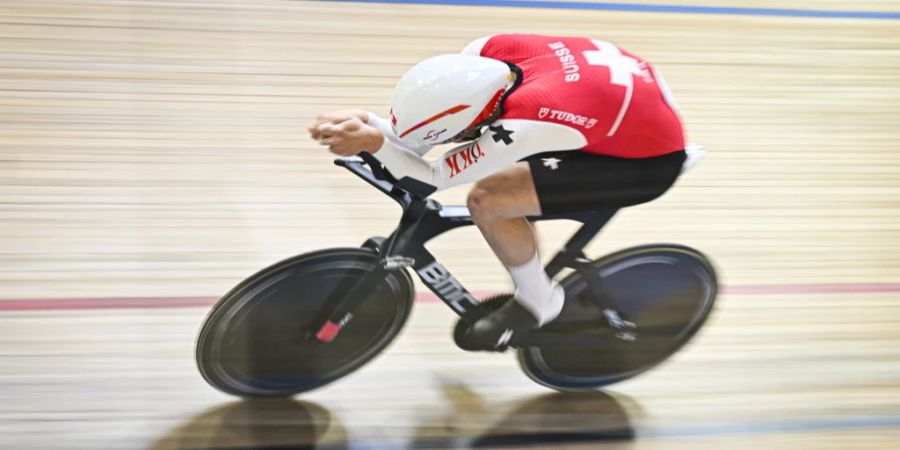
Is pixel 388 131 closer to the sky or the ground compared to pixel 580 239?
closer to the sky

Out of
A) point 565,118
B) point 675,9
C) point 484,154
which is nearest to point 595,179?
point 565,118

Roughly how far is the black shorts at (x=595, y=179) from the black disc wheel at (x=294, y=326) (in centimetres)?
43

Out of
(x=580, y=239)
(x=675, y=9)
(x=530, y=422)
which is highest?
(x=580, y=239)

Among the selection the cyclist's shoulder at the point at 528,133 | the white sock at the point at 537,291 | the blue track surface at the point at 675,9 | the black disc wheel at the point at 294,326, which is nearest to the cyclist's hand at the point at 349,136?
the cyclist's shoulder at the point at 528,133

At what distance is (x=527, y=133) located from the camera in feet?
7.02

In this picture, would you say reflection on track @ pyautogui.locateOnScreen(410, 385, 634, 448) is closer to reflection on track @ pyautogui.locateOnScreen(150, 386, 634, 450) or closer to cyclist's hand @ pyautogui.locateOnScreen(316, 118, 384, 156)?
reflection on track @ pyautogui.locateOnScreen(150, 386, 634, 450)

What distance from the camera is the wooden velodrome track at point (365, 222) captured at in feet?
8.46

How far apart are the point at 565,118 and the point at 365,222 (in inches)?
46.5

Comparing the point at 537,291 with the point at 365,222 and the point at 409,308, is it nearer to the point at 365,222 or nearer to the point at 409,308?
the point at 409,308

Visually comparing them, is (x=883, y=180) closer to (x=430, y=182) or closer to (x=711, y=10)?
(x=711, y=10)

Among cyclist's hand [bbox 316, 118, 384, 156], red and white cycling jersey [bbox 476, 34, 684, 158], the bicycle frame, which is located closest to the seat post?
the bicycle frame

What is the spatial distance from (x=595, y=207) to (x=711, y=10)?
2547 mm

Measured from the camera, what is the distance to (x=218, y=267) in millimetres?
2959

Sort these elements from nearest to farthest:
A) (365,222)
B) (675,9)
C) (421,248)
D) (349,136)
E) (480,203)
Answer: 1. (349,136)
2. (480,203)
3. (421,248)
4. (365,222)
5. (675,9)
